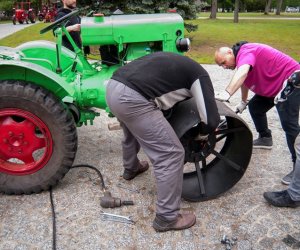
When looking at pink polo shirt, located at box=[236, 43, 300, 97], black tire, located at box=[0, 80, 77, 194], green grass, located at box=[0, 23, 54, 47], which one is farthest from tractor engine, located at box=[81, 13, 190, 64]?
green grass, located at box=[0, 23, 54, 47]

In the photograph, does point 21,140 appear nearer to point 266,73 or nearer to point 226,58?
point 226,58

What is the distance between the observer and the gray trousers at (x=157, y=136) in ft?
8.64

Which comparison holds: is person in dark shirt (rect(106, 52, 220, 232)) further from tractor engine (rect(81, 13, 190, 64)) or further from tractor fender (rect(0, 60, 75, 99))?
tractor engine (rect(81, 13, 190, 64))

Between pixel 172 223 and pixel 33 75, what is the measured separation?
Result: 1.77 metres

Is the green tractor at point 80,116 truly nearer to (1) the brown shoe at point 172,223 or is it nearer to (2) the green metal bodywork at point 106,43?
(2) the green metal bodywork at point 106,43

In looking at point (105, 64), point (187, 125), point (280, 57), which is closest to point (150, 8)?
point (105, 64)

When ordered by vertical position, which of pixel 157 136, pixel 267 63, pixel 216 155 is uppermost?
pixel 267 63

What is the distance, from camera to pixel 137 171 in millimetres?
3746

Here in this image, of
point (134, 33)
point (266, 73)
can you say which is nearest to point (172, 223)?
point (266, 73)

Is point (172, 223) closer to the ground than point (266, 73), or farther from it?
closer to the ground

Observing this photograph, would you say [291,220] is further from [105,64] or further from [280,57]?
[105,64]

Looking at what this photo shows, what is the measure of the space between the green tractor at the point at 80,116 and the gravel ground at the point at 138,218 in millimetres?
194

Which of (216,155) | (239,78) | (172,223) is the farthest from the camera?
(216,155)

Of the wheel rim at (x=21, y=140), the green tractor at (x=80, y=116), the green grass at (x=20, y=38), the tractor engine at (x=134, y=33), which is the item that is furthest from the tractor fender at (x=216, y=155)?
the green grass at (x=20, y=38)
